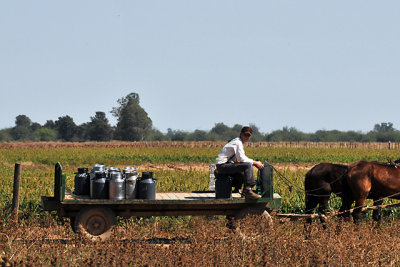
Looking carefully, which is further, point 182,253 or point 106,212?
point 106,212

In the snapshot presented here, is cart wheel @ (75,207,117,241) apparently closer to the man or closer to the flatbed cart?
the flatbed cart

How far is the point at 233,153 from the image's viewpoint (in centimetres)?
1084

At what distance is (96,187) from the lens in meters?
10.3

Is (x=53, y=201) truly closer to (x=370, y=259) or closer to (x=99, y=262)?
(x=99, y=262)

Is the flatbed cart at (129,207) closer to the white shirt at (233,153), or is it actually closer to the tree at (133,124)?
the white shirt at (233,153)

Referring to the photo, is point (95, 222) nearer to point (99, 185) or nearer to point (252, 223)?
point (99, 185)

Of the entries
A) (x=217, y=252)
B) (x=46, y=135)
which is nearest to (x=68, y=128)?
(x=46, y=135)

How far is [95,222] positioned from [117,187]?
30.2 inches

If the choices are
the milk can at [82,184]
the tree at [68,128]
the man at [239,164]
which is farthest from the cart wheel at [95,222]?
the tree at [68,128]

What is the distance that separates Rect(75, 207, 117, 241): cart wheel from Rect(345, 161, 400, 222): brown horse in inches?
207

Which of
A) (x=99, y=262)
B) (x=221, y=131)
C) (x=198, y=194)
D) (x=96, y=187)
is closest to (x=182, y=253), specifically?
(x=99, y=262)

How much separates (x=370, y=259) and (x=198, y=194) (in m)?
4.46

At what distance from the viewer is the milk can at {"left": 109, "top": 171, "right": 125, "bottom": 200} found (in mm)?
10180

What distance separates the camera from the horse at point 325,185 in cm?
1241
